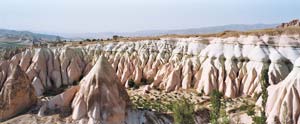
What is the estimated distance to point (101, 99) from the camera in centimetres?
3588

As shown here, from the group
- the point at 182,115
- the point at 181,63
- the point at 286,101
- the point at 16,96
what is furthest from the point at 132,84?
the point at 286,101

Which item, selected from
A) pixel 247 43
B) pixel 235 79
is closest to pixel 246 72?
pixel 235 79

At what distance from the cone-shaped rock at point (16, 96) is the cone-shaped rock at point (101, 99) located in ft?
14.8

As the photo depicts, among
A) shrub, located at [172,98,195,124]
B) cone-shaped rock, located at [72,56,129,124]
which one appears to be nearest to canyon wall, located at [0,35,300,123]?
shrub, located at [172,98,195,124]

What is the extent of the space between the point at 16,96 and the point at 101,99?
7.44 m

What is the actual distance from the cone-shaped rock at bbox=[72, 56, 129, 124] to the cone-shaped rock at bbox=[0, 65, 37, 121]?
4503 mm

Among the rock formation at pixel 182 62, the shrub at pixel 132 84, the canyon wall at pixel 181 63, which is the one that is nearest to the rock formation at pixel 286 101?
the canyon wall at pixel 181 63

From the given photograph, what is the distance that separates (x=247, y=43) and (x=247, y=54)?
7.67 ft

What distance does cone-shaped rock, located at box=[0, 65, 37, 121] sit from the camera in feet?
123

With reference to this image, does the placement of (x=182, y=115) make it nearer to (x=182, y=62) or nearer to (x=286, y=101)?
(x=286, y=101)

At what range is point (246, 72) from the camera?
47.8 meters

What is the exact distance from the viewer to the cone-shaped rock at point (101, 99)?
35.3 m

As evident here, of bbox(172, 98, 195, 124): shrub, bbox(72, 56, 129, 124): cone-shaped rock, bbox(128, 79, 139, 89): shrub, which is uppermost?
bbox(72, 56, 129, 124): cone-shaped rock

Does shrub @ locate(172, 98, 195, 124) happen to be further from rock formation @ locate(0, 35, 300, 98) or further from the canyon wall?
rock formation @ locate(0, 35, 300, 98)
